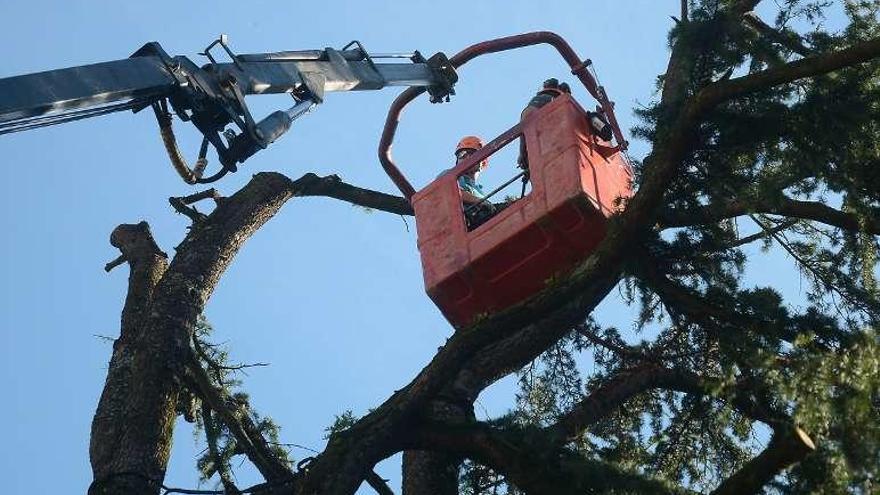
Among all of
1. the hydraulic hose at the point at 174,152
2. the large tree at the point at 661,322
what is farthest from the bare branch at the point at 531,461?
the hydraulic hose at the point at 174,152

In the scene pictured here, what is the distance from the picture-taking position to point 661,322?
33.9 feet

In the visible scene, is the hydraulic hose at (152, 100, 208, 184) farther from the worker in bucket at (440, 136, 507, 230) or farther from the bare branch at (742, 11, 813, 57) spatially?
the bare branch at (742, 11, 813, 57)

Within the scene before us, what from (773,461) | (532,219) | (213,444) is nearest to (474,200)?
(532,219)

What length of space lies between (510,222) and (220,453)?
2.45 m

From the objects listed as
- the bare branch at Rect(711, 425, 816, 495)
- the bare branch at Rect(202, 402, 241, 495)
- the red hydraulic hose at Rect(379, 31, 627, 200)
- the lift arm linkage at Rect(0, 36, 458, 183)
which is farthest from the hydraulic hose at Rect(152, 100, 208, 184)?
the bare branch at Rect(711, 425, 816, 495)

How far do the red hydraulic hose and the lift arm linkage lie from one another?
29 centimetres

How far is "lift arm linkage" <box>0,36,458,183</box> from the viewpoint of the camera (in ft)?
29.2

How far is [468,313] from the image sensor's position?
1131 centimetres

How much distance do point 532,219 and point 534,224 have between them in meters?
0.04

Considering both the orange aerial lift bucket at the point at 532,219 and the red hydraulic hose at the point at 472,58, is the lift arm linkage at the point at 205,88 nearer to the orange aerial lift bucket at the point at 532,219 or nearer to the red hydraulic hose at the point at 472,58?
the red hydraulic hose at the point at 472,58

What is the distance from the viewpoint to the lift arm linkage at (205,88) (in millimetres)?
8891

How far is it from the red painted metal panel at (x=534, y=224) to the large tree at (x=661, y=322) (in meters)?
0.55

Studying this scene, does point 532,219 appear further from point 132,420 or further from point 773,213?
point 132,420

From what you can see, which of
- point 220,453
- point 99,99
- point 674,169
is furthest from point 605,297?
point 99,99
